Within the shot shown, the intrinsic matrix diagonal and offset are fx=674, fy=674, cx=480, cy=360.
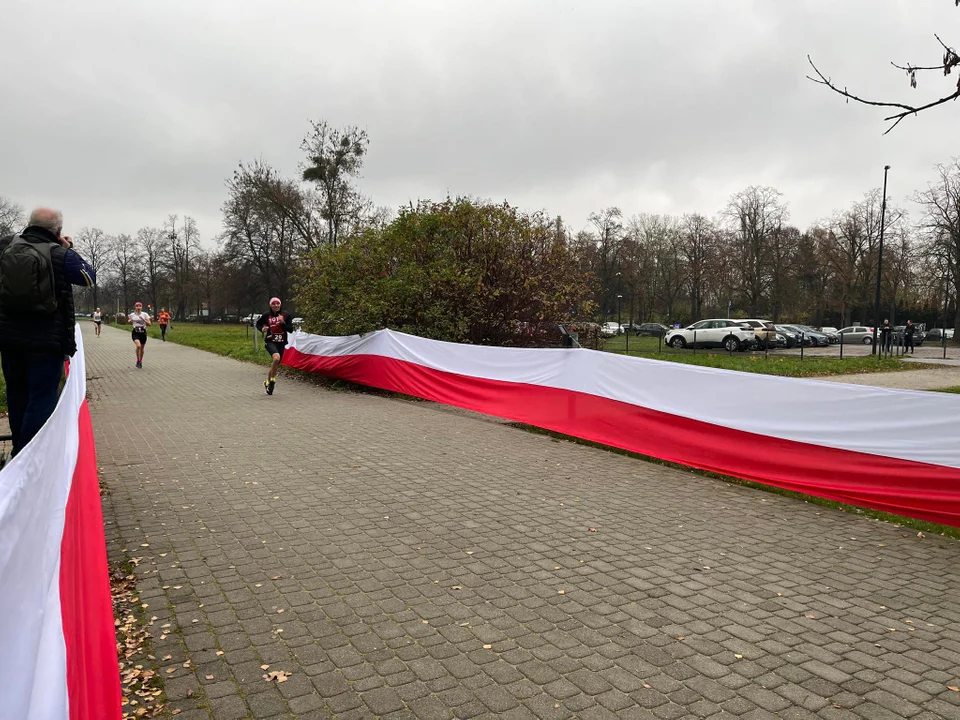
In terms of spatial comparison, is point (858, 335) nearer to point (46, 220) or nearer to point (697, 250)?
point (697, 250)

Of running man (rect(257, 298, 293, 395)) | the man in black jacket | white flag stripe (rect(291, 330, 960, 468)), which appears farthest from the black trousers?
running man (rect(257, 298, 293, 395))

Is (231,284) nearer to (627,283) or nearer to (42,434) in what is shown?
(627,283)

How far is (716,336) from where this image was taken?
37.3 m

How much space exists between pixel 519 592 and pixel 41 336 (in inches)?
156

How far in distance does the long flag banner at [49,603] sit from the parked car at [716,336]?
35701 mm

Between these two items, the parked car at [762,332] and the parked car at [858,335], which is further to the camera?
the parked car at [858,335]

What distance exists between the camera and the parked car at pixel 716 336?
118ft

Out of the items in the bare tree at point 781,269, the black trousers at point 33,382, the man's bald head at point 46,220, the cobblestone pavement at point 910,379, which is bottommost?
the cobblestone pavement at point 910,379

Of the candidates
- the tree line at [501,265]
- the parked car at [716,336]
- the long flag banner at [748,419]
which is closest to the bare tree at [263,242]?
the tree line at [501,265]

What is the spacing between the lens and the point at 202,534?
5.19 meters

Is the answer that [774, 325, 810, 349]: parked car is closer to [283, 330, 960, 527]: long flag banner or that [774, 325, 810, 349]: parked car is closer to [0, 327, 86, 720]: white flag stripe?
[283, 330, 960, 527]: long flag banner

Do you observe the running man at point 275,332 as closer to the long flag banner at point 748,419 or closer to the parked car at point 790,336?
the long flag banner at point 748,419

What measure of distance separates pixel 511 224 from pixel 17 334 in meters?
11.4

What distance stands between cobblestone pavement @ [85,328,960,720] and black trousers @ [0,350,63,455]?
3.30 ft
